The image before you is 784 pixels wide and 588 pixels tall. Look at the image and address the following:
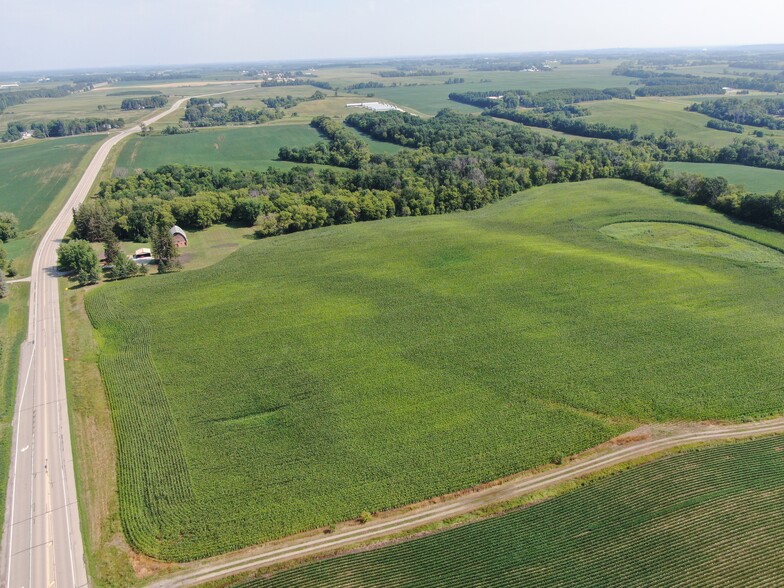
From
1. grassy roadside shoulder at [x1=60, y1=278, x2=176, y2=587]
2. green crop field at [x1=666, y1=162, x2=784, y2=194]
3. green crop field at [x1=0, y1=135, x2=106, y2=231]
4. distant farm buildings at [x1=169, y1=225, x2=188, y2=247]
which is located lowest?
grassy roadside shoulder at [x1=60, y1=278, x2=176, y2=587]

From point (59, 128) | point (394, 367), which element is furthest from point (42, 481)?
point (59, 128)

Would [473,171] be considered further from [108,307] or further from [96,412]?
[96,412]

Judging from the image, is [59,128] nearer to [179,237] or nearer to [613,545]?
[179,237]

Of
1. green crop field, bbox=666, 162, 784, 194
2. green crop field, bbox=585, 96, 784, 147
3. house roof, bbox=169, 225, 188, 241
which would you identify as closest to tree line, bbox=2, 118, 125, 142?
house roof, bbox=169, 225, 188, 241

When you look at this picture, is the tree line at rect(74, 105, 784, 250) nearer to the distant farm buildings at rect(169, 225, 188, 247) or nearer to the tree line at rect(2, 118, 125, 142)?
the distant farm buildings at rect(169, 225, 188, 247)

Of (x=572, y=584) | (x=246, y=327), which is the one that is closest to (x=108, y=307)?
(x=246, y=327)

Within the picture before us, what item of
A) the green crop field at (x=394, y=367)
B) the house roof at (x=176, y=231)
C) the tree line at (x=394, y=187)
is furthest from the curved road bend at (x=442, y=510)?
the tree line at (x=394, y=187)
